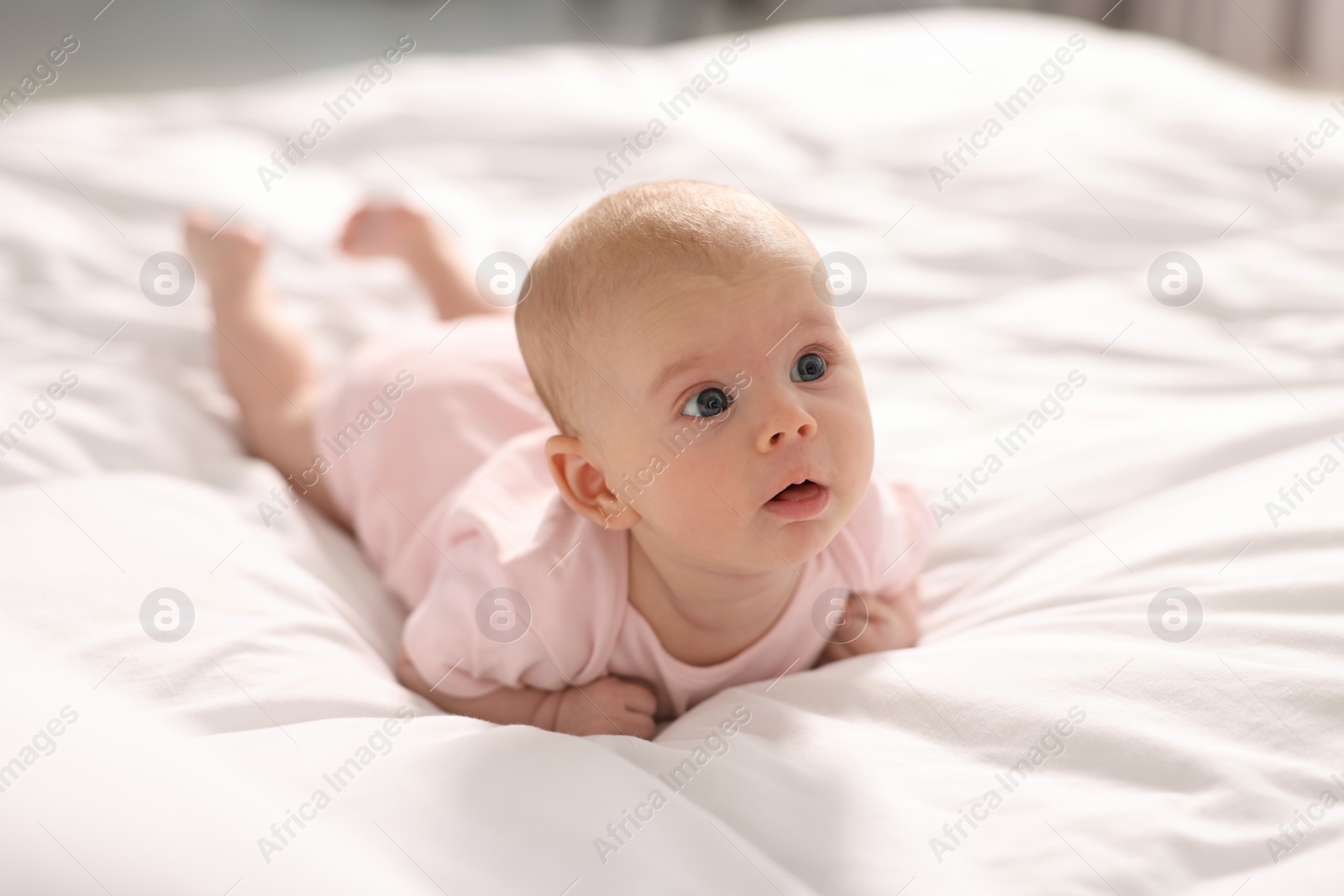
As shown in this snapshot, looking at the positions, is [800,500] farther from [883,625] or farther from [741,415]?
[883,625]

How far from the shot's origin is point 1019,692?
810 mm

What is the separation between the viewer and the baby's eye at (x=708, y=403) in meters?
0.85

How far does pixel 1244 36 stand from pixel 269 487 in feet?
12.3

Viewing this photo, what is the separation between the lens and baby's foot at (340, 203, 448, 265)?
1.52 metres

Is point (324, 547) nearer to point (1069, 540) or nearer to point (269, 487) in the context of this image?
point (269, 487)

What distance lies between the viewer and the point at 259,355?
138cm

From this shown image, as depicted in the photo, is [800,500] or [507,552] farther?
[507,552]

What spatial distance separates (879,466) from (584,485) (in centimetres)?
41

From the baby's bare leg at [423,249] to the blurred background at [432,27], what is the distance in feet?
9.28

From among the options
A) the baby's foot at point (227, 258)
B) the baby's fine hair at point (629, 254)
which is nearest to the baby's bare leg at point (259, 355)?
the baby's foot at point (227, 258)

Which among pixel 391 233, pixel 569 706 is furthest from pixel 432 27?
pixel 569 706

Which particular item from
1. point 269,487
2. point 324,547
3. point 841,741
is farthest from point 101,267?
point 841,741

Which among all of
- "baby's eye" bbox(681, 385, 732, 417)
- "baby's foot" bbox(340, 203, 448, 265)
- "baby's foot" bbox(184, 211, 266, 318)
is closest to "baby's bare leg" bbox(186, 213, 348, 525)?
"baby's foot" bbox(184, 211, 266, 318)

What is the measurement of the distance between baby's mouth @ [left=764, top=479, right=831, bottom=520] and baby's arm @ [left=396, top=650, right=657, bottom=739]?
0.23 meters
